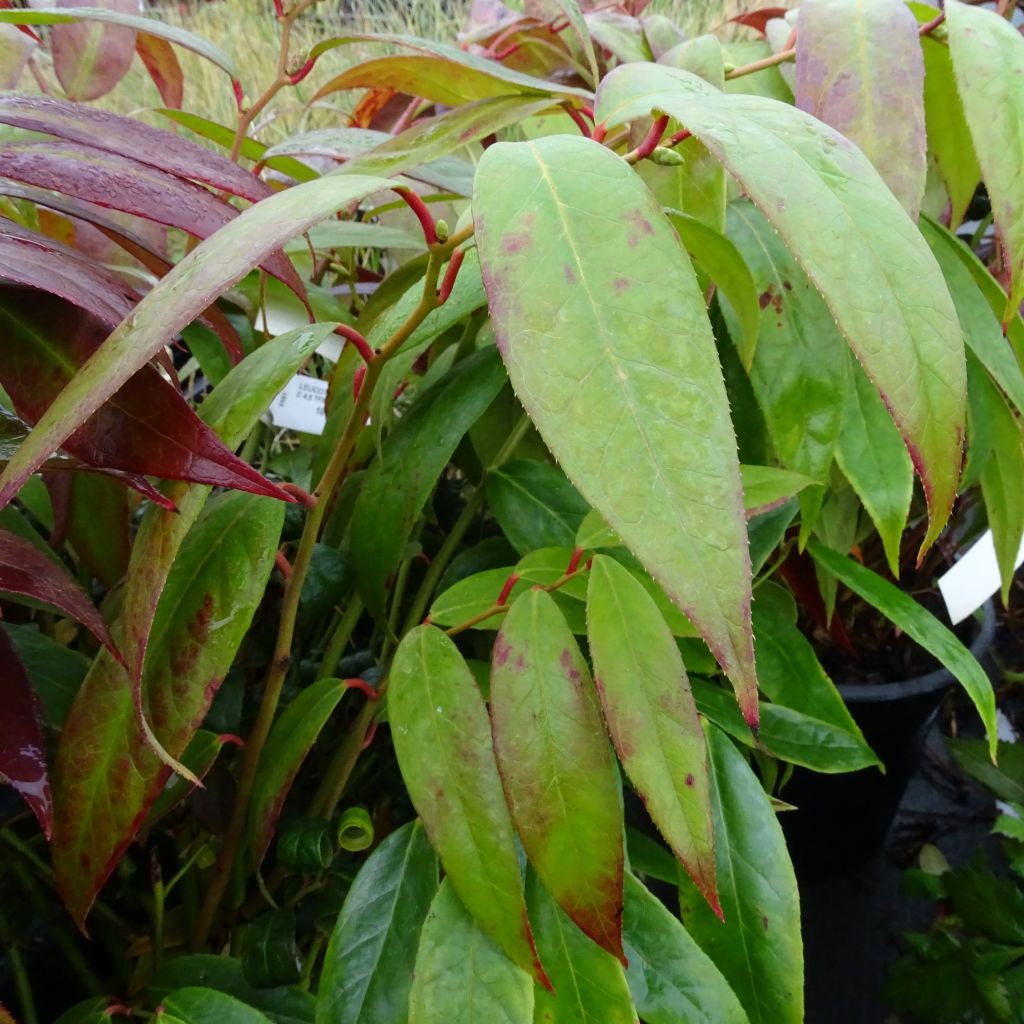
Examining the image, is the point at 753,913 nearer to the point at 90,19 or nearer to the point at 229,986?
the point at 229,986

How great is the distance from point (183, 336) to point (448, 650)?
25cm

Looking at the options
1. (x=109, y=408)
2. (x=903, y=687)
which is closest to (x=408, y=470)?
(x=109, y=408)

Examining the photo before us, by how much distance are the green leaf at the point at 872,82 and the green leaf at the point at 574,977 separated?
314 millimetres

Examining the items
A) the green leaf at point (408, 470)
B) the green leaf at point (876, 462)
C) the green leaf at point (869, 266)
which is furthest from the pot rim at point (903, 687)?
the green leaf at point (869, 266)

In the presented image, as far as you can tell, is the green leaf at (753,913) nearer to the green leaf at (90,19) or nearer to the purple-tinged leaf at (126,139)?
the purple-tinged leaf at (126,139)

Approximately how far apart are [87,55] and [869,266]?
554 millimetres

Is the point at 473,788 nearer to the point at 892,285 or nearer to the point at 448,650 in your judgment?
the point at 448,650

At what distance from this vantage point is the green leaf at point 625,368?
6.8 inches

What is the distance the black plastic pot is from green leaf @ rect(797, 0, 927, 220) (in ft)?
1.65

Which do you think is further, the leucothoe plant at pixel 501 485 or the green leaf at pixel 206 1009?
the green leaf at pixel 206 1009

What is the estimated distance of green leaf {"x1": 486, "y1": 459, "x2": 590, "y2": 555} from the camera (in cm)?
46

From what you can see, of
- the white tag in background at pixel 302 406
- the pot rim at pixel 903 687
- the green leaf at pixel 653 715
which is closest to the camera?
Result: the green leaf at pixel 653 715

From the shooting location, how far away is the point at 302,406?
0.53 metres

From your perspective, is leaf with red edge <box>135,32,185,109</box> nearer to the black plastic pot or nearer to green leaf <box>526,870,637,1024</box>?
green leaf <box>526,870,637,1024</box>
